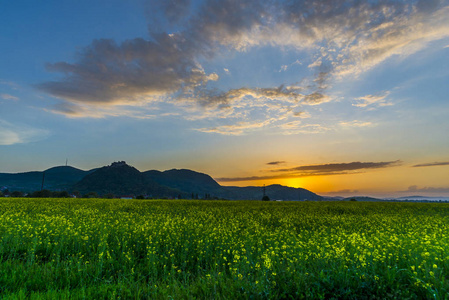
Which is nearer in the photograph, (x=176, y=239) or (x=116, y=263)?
(x=116, y=263)

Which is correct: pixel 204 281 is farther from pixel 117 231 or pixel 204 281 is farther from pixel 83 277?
pixel 117 231

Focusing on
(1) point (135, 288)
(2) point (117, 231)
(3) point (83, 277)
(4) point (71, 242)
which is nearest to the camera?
(1) point (135, 288)

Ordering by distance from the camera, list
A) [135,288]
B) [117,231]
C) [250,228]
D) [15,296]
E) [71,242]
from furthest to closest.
→ [250,228] < [117,231] < [71,242] < [135,288] < [15,296]

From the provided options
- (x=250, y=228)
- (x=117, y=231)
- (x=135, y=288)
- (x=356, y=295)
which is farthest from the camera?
(x=250, y=228)

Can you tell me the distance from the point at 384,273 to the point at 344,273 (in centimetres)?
79

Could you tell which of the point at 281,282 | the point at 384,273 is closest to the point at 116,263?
the point at 281,282

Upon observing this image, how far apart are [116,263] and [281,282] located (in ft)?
16.4

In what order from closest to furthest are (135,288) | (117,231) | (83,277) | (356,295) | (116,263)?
(356,295)
(135,288)
(83,277)
(116,263)
(117,231)

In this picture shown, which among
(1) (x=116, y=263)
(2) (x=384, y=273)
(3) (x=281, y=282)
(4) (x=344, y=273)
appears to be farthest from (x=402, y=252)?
(1) (x=116, y=263)

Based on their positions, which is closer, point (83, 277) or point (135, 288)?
point (135, 288)

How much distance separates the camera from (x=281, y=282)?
207 inches

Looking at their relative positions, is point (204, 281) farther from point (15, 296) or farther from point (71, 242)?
point (71, 242)

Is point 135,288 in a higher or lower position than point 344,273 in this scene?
lower

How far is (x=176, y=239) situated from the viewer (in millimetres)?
9586
